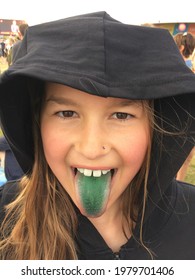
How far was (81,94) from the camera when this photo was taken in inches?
36.7

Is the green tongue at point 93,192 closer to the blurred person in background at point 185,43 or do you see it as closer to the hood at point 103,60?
the hood at point 103,60

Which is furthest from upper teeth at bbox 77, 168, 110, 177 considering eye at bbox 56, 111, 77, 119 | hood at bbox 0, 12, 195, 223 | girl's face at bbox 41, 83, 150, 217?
hood at bbox 0, 12, 195, 223

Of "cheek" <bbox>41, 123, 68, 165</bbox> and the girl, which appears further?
"cheek" <bbox>41, 123, 68, 165</bbox>

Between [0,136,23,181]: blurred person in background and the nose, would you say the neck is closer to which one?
the nose

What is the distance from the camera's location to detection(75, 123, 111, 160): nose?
928 millimetres

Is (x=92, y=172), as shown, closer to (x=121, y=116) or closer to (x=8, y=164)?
(x=121, y=116)

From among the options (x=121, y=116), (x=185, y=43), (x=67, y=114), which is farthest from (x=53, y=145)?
(x=185, y=43)

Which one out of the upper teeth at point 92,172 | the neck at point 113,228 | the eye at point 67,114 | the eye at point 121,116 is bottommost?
the neck at point 113,228

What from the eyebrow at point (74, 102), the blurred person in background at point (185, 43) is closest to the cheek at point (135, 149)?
the eyebrow at point (74, 102)

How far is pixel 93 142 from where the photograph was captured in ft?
3.04

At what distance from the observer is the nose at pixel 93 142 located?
928 mm
